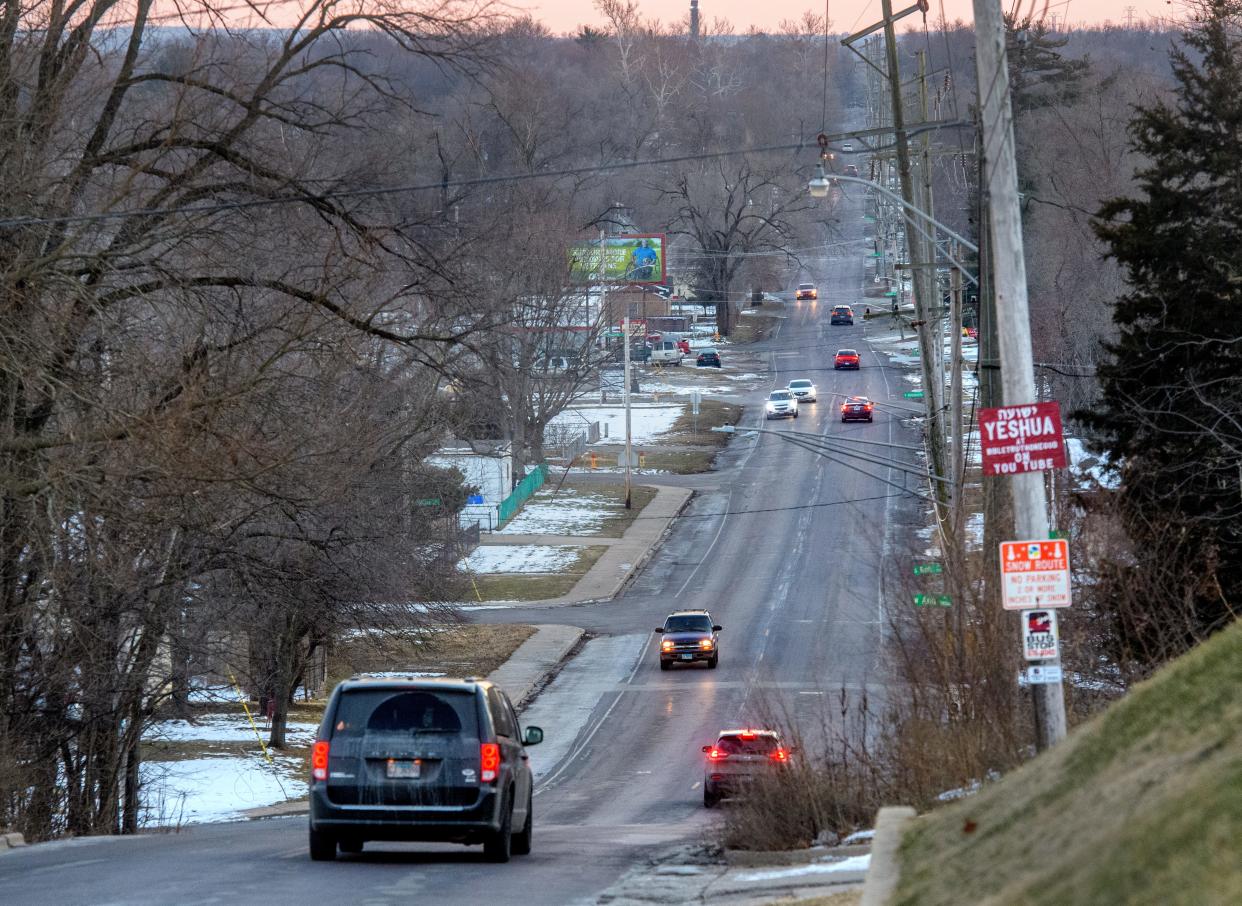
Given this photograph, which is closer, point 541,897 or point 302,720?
point 541,897

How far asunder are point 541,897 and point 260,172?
10.2 meters

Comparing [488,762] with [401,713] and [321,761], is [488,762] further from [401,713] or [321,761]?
[321,761]

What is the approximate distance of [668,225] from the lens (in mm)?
129500

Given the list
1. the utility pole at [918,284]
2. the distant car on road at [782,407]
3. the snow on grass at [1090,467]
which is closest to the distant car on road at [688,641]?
the snow on grass at [1090,467]

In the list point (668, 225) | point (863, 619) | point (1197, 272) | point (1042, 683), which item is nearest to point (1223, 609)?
point (1197, 272)

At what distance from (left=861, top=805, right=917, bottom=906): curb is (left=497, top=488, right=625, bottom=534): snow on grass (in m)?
53.8

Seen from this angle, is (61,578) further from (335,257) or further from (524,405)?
(524,405)

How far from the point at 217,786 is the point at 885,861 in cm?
2744

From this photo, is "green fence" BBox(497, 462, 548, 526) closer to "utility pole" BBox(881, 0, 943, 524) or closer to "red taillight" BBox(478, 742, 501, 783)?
"utility pole" BBox(881, 0, 943, 524)

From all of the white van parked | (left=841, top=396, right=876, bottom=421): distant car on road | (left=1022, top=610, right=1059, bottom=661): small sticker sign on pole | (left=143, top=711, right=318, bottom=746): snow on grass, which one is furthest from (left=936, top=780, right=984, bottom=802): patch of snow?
the white van parked

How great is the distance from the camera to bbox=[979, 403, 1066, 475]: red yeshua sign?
470 inches

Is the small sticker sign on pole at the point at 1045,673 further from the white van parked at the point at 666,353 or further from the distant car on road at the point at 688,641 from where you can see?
the white van parked at the point at 666,353

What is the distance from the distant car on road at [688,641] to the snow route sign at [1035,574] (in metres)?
31.5

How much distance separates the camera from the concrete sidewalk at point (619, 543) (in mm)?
54062
